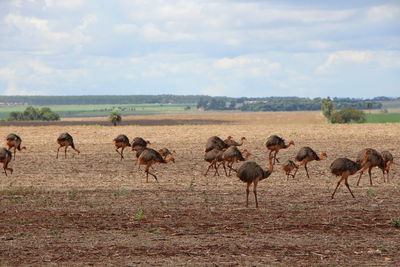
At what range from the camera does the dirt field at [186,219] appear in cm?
1286

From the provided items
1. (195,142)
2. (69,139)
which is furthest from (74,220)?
(195,142)

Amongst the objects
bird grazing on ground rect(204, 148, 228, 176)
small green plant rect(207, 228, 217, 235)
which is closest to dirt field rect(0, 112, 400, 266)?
small green plant rect(207, 228, 217, 235)

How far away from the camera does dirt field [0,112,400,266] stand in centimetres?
1286

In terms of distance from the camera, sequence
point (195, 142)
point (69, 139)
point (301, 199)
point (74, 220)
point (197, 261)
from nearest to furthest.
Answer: point (197, 261)
point (74, 220)
point (301, 199)
point (69, 139)
point (195, 142)

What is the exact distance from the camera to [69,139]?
32.0m

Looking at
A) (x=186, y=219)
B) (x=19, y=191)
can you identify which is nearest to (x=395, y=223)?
(x=186, y=219)

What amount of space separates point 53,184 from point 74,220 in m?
7.03

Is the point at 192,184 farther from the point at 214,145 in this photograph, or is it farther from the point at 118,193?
the point at 214,145

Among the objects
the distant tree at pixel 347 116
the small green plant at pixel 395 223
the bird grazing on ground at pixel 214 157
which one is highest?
the bird grazing on ground at pixel 214 157

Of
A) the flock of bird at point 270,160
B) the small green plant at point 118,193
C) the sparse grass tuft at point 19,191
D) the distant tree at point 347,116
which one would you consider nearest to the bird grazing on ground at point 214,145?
the flock of bird at point 270,160

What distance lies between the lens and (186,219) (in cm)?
1648

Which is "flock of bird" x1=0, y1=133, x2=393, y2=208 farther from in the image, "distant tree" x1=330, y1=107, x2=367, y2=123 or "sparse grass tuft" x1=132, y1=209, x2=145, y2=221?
"distant tree" x1=330, y1=107, x2=367, y2=123

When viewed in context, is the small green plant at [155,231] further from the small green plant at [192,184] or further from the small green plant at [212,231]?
the small green plant at [192,184]

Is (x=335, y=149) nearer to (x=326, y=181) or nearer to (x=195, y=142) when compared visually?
(x=195, y=142)
